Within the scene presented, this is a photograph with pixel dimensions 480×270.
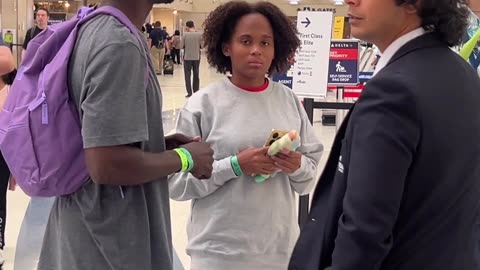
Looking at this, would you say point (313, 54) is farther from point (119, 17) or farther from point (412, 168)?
point (412, 168)

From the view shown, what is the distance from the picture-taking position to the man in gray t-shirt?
1.33 metres

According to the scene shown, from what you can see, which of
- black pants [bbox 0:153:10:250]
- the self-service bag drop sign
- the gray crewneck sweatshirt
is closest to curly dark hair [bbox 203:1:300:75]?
the gray crewneck sweatshirt

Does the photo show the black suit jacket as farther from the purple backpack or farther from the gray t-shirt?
the purple backpack

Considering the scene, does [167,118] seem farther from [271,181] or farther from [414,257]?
[414,257]

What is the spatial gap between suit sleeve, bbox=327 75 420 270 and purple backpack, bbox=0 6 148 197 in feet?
1.99

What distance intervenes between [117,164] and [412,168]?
0.64 meters

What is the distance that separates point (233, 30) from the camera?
2.16 meters

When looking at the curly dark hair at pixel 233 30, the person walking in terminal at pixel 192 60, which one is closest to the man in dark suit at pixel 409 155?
the curly dark hair at pixel 233 30

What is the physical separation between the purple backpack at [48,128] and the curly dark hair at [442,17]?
0.65 meters

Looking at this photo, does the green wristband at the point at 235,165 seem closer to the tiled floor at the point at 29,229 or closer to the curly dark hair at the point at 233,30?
the curly dark hair at the point at 233,30

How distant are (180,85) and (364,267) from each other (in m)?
16.4

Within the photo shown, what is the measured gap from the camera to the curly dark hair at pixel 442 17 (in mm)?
1182

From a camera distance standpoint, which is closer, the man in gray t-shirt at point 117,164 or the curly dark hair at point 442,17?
the curly dark hair at point 442,17

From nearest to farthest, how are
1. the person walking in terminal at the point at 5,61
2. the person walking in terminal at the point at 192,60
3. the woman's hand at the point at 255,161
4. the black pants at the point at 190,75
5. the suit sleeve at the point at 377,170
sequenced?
1. the suit sleeve at the point at 377,170
2. the woman's hand at the point at 255,161
3. the person walking in terminal at the point at 5,61
4. the black pants at the point at 190,75
5. the person walking in terminal at the point at 192,60
